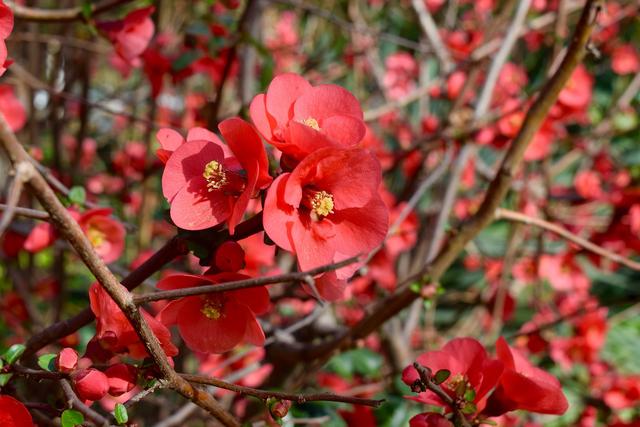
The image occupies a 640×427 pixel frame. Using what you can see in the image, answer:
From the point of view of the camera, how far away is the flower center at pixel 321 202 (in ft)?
2.00

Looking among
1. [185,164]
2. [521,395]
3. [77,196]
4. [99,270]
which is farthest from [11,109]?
[521,395]

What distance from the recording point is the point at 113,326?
1.96 ft

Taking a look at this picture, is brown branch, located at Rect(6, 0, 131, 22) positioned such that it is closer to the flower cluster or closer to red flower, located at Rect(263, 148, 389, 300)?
red flower, located at Rect(263, 148, 389, 300)

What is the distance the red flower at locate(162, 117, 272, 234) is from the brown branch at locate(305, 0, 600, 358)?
1.51 ft

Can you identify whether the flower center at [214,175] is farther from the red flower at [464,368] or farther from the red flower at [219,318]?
the red flower at [464,368]

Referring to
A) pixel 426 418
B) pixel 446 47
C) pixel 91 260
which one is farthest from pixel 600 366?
pixel 91 260

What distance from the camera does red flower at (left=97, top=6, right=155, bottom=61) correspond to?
3.54ft

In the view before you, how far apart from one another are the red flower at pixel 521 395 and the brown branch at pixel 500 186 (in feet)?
1.02

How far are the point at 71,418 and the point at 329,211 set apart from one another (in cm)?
27

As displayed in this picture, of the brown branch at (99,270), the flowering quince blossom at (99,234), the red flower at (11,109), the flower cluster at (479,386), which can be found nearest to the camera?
the brown branch at (99,270)

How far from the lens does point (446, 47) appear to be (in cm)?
232

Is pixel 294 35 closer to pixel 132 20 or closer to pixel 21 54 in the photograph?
pixel 21 54

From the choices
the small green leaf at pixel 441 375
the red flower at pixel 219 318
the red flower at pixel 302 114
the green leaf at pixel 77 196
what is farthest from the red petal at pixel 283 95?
the green leaf at pixel 77 196

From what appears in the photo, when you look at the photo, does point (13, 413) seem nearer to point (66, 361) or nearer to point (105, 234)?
point (66, 361)
